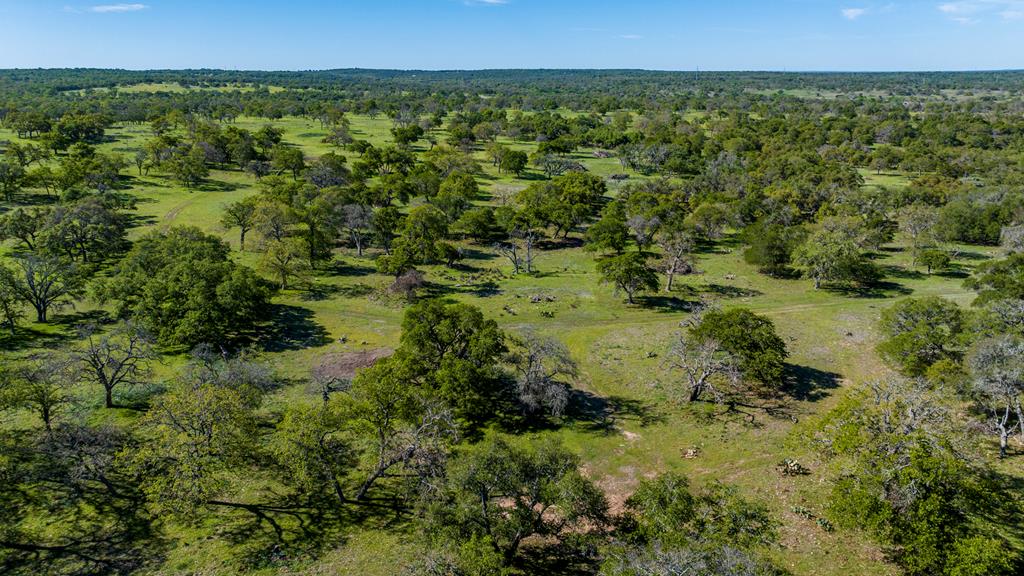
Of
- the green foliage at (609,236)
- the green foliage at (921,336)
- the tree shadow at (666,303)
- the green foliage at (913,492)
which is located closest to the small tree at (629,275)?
the tree shadow at (666,303)

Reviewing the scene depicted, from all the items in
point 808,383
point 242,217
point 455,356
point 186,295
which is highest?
point 242,217

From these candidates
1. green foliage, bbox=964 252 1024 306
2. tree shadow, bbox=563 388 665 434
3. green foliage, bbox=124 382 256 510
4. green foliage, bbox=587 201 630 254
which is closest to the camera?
green foliage, bbox=124 382 256 510

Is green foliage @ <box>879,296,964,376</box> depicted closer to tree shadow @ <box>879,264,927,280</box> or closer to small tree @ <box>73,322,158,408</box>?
tree shadow @ <box>879,264,927,280</box>

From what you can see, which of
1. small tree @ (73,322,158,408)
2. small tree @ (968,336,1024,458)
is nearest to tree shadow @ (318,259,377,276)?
small tree @ (73,322,158,408)

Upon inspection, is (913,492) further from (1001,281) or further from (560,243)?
(560,243)

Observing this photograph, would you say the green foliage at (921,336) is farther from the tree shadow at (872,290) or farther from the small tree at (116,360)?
the small tree at (116,360)

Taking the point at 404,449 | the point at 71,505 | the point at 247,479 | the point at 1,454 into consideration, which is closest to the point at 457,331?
the point at 404,449

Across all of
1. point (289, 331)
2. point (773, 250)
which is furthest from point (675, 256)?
point (289, 331)
